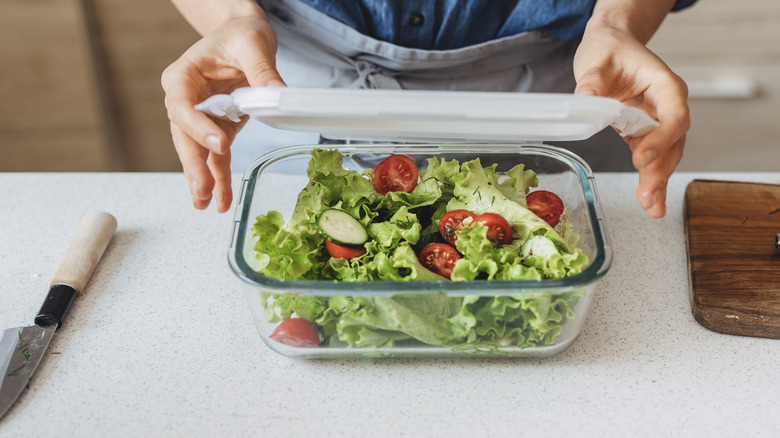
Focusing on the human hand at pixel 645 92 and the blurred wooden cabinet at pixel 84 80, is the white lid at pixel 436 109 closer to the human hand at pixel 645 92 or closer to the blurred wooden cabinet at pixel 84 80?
the human hand at pixel 645 92

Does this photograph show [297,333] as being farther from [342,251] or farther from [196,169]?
[196,169]

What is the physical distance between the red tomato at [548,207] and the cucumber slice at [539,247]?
0.09 metres

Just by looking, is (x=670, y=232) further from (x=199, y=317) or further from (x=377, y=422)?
(x=199, y=317)

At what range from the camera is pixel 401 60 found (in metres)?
1.14

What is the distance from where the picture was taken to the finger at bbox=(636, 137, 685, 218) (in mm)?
810

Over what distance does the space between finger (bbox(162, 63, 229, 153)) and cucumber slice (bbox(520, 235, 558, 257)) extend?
1.20ft

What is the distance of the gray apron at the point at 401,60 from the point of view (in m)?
1.13

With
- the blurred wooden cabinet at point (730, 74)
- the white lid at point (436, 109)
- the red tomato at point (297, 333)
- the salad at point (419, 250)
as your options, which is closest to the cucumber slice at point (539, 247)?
the salad at point (419, 250)

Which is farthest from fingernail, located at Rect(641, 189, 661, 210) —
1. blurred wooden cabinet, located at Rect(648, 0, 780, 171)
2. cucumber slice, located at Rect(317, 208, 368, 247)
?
blurred wooden cabinet, located at Rect(648, 0, 780, 171)

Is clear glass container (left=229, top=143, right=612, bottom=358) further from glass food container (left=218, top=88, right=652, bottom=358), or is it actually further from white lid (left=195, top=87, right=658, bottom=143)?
white lid (left=195, top=87, right=658, bottom=143)

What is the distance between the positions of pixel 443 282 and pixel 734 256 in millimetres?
492

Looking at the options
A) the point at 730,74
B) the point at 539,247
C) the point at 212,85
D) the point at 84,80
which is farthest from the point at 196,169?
the point at 730,74

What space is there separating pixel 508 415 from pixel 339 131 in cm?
38

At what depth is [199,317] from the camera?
2.85 feet
